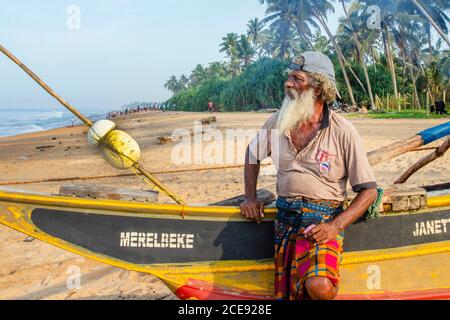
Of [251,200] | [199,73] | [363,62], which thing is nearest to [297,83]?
[251,200]

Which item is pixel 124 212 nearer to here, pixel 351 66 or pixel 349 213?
pixel 349 213

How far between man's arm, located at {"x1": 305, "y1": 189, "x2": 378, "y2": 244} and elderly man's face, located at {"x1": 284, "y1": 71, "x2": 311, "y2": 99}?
70 cm

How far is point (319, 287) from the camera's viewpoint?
2.45 m

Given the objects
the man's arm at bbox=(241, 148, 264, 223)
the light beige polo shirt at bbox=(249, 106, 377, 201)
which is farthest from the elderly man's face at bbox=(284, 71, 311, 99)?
the man's arm at bbox=(241, 148, 264, 223)

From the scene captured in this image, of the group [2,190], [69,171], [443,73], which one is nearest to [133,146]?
[2,190]

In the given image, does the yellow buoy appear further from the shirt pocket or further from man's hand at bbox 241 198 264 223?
the shirt pocket

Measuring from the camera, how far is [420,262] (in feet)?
9.83

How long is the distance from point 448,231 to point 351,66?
34.9 metres

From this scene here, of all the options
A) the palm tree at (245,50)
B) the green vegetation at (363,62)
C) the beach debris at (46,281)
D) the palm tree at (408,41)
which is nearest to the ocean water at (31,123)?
the green vegetation at (363,62)

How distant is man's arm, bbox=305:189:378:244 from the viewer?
99.9 inches

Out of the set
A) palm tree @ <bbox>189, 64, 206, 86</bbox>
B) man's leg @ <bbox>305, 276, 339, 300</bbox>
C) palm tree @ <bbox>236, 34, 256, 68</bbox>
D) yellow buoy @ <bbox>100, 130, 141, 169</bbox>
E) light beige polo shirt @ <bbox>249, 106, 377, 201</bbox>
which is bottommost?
man's leg @ <bbox>305, 276, 339, 300</bbox>

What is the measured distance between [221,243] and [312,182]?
27.8 inches

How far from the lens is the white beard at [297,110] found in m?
2.71

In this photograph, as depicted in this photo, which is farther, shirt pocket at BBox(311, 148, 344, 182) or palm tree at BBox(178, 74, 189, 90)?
palm tree at BBox(178, 74, 189, 90)
